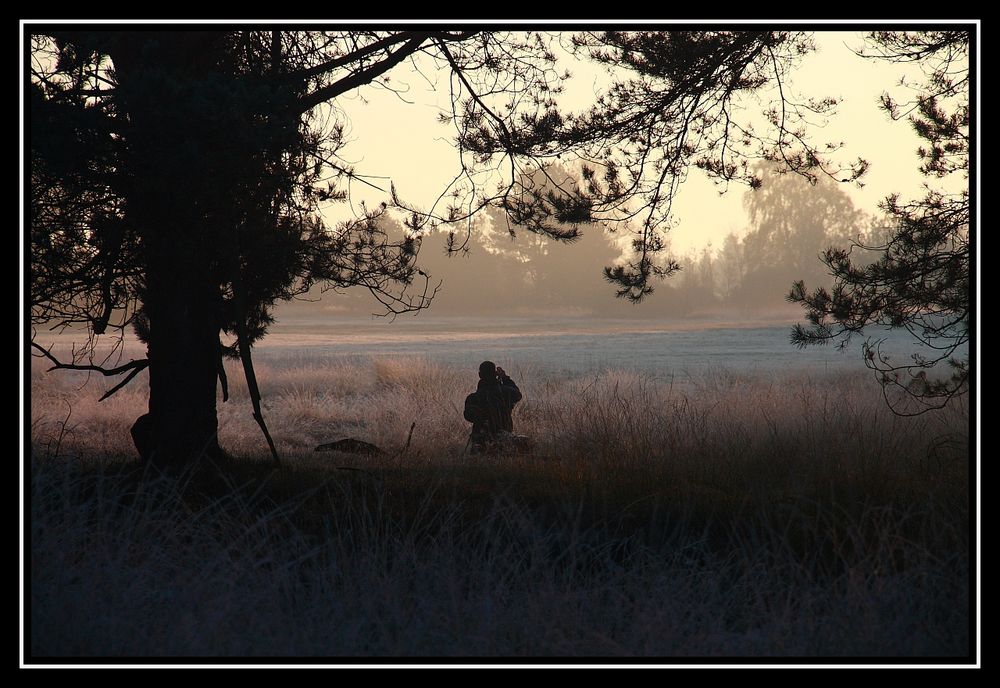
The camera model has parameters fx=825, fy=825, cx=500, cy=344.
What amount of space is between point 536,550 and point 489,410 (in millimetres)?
3780

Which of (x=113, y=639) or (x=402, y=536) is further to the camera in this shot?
(x=402, y=536)

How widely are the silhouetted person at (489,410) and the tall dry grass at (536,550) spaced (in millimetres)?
565

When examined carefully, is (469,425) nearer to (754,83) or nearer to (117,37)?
(754,83)

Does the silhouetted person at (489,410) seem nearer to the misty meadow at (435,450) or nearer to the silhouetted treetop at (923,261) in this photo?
the misty meadow at (435,450)

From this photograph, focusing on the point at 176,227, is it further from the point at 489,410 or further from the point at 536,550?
the point at 489,410

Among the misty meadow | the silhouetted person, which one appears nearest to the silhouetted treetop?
the misty meadow

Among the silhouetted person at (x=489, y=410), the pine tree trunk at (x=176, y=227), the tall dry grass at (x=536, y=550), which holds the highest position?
the pine tree trunk at (x=176, y=227)

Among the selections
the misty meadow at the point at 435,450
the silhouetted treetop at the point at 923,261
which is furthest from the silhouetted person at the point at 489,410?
the silhouetted treetop at the point at 923,261

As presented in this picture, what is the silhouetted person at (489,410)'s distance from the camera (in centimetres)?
806

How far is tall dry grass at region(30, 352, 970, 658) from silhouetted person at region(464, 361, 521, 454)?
565mm
